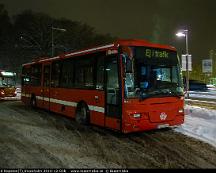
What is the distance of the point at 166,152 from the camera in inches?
342

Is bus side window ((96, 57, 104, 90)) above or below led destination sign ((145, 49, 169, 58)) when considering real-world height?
below

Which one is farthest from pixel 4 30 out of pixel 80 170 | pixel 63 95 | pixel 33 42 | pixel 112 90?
pixel 80 170

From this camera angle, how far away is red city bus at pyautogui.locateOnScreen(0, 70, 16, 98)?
85.7 feet

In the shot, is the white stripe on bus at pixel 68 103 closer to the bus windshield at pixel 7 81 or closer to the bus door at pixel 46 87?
the bus door at pixel 46 87

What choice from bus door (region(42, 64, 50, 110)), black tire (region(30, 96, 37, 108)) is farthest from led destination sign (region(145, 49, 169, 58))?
black tire (region(30, 96, 37, 108))

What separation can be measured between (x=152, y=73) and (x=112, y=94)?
1439 mm

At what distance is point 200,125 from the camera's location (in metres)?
12.2

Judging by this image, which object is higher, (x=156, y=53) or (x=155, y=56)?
(x=156, y=53)

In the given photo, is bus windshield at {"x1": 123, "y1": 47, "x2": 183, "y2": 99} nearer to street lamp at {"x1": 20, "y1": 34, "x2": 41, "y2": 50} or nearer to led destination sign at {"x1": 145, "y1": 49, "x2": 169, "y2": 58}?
led destination sign at {"x1": 145, "y1": 49, "x2": 169, "y2": 58}

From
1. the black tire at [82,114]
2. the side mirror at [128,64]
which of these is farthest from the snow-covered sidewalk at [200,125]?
the black tire at [82,114]

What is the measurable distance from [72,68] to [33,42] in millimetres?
39538

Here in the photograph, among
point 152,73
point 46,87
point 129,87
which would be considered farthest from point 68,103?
point 152,73

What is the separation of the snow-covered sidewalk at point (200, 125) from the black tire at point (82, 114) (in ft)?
11.1

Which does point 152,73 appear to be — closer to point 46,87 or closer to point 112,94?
point 112,94
